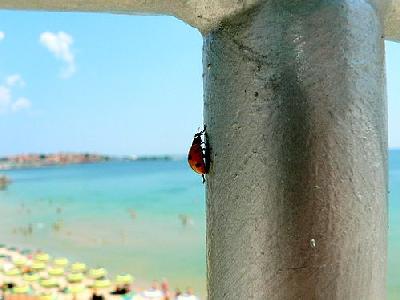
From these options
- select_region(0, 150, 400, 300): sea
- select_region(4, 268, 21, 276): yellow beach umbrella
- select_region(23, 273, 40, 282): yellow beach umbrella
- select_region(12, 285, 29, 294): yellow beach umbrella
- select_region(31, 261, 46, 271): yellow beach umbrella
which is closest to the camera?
select_region(12, 285, 29, 294): yellow beach umbrella

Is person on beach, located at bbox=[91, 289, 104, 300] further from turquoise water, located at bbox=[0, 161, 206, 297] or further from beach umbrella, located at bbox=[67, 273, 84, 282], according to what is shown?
turquoise water, located at bbox=[0, 161, 206, 297]

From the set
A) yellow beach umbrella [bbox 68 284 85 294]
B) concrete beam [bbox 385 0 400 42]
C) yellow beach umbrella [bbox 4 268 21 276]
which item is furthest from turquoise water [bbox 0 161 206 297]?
concrete beam [bbox 385 0 400 42]

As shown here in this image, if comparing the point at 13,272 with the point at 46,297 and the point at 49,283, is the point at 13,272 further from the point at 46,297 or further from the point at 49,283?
the point at 46,297

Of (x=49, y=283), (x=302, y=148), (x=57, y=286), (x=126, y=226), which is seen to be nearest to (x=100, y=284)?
(x=57, y=286)

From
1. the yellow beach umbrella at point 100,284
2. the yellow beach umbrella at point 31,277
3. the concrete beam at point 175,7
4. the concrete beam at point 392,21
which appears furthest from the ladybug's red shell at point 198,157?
the yellow beach umbrella at point 31,277

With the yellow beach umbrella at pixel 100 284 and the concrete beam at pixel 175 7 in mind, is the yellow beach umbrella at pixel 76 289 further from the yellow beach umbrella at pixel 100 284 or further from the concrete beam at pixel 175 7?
the concrete beam at pixel 175 7

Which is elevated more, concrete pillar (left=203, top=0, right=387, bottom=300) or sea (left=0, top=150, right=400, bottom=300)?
concrete pillar (left=203, top=0, right=387, bottom=300)
